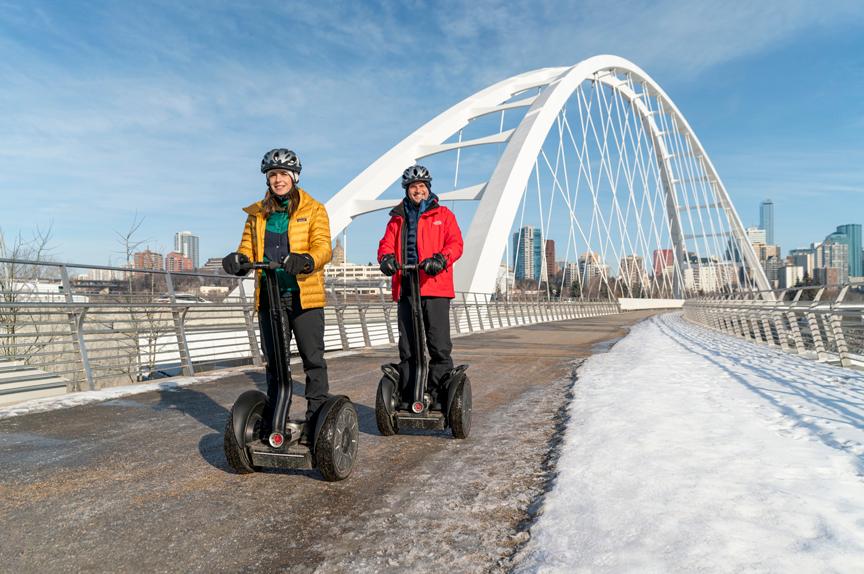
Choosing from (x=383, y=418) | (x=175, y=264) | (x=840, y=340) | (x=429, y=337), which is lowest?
(x=840, y=340)

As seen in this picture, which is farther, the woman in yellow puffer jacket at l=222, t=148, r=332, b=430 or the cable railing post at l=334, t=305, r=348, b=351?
the cable railing post at l=334, t=305, r=348, b=351

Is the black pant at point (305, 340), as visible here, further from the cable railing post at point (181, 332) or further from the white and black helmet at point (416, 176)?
the cable railing post at point (181, 332)

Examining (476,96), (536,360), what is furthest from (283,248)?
(476,96)

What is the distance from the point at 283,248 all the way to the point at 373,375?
467cm

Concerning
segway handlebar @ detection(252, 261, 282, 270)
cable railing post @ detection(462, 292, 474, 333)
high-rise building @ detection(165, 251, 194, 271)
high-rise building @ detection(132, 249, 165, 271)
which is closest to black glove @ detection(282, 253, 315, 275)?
segway handlebar @ detection(252, 261, 282, 270)

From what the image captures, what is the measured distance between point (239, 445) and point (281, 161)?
1.44 metres

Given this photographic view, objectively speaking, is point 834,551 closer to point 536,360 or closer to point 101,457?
point 101,457

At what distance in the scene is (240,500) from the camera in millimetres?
2834

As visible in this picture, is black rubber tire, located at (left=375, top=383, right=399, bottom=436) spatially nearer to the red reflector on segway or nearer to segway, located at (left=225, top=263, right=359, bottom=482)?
segway, located at (left=225, top=263, right=359, bottom=482)

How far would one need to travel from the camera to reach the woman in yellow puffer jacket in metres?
3.11

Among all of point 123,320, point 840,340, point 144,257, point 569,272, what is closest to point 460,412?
point 123,320

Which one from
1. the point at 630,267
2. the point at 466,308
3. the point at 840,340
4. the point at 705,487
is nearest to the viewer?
the point at 705,487

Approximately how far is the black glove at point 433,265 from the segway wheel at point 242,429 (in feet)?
3.99

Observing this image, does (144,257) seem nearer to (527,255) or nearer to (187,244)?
(527,255)
